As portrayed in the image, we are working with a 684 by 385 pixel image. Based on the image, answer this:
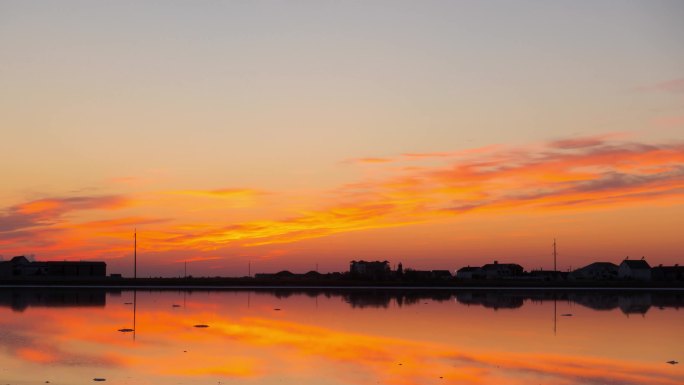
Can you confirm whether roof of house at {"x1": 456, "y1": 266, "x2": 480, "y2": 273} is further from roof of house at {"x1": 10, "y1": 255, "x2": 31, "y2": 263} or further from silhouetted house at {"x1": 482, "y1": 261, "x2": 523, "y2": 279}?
roof of house at {"x1": 10, "y1": 255, "x2": 31, "y2": 263}

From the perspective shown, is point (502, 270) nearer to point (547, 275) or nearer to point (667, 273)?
point (547, 275)

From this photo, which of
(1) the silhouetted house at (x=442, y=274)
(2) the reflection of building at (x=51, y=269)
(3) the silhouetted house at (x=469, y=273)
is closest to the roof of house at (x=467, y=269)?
(3) the silhouetted house at (x=469, y=273)

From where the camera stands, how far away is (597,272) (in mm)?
168625

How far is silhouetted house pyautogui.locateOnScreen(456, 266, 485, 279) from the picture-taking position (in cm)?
17712

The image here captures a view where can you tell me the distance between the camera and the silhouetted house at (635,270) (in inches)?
6403

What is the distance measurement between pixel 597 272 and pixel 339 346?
142826 mm

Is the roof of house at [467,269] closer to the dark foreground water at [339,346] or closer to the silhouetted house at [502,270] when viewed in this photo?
the silhouetted house at [502,270]

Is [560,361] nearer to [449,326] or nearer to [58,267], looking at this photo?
[449,326]

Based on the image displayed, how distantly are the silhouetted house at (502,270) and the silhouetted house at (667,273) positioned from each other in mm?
29286

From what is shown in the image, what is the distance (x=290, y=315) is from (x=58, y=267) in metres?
106

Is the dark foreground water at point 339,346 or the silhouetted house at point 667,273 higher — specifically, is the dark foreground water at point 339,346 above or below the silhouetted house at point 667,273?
below

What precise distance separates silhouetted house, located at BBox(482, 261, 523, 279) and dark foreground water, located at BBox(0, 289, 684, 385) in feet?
374

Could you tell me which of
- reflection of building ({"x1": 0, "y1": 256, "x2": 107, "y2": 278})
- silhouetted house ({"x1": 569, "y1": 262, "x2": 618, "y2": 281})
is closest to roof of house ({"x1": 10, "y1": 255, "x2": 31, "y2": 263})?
reflection of building ({"x1": 0, "y1": 256, "x2": 107, "y2": 278})

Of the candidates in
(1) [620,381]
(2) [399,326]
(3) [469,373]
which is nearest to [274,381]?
(3) [469,373]
